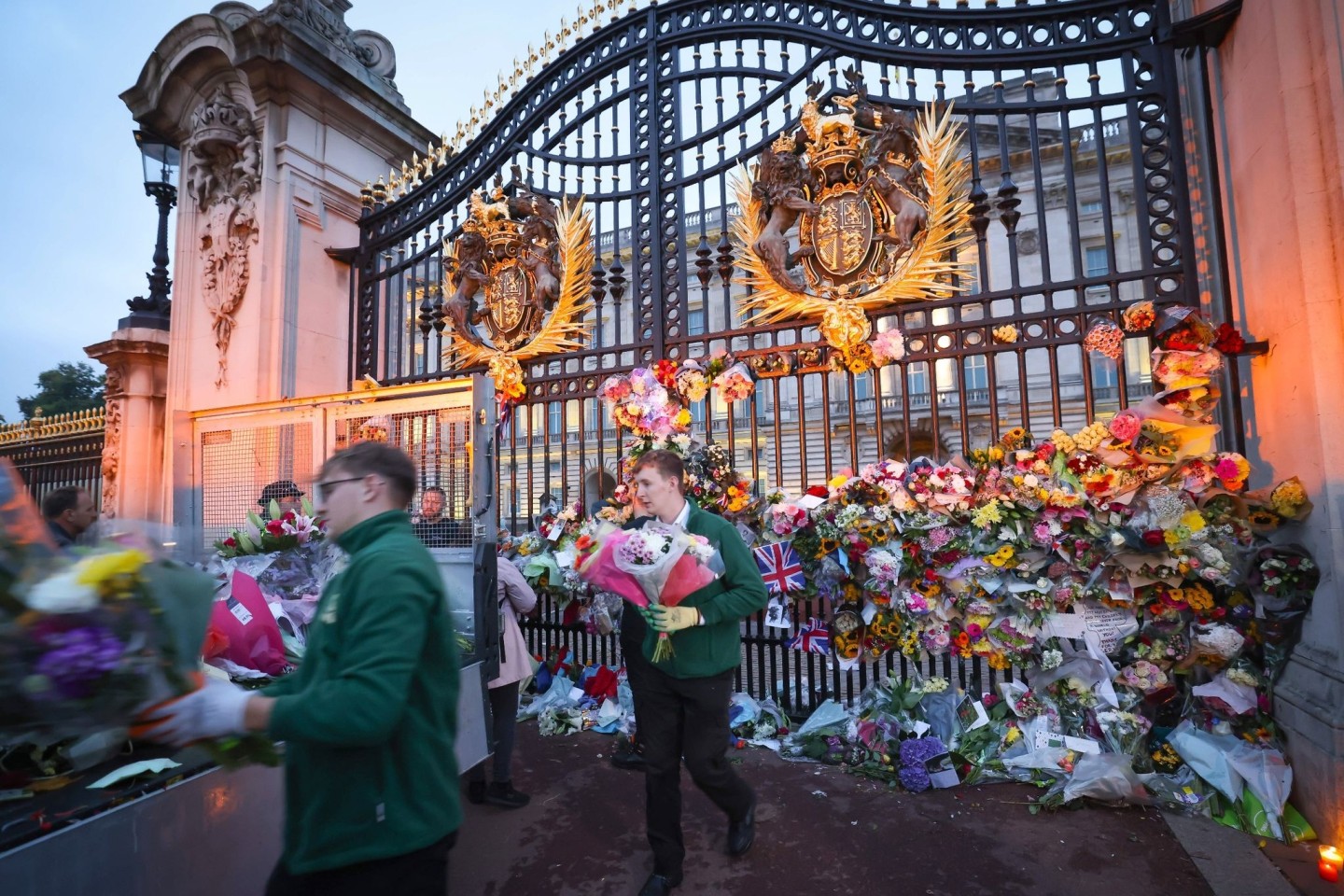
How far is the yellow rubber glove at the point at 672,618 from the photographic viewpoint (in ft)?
8.52

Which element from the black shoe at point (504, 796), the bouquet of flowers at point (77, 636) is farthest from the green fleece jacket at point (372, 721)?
the black shoe at point (504, 796)

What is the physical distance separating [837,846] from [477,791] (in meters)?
1.96

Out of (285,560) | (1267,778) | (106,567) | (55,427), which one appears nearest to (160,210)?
(55,427)

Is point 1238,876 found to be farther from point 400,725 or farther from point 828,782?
point 400,725

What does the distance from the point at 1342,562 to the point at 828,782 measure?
107 inches

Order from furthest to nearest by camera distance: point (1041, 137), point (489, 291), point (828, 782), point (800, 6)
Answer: point (1041, 137)
point (489, 291)
point (800, 6)
point (828, 782)

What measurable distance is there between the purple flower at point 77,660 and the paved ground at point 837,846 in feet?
7.01

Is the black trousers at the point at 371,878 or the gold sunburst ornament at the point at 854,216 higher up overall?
the gold sunburst ornament at the point at 854,216

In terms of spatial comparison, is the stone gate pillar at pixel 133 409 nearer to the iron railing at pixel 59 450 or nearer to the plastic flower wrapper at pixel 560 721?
the iron railing at pixel 59 450

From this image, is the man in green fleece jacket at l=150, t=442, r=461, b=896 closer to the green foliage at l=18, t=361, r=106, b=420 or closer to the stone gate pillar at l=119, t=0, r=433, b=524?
the stone gate pillar at l=119, t=0, r=433, b=524

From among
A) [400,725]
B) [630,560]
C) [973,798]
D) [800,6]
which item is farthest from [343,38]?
[973,798]

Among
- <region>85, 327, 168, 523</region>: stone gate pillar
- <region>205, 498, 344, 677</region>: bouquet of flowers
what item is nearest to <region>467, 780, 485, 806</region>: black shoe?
<region>205, 498, 344, 677</region>: bouquet of flowers

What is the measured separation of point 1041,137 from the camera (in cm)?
1137

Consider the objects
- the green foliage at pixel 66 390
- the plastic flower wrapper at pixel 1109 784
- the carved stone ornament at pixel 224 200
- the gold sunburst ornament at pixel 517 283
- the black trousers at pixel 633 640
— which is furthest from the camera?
the green foliage at pixel 66 390
